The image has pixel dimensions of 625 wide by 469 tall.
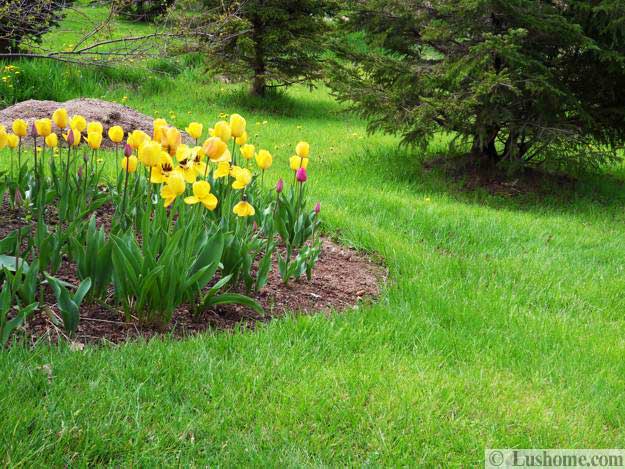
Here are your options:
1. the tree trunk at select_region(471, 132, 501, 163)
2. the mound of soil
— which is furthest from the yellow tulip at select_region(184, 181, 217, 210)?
the tree trunk at select_region(471, 132, 501, 163)

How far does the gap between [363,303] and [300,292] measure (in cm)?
36

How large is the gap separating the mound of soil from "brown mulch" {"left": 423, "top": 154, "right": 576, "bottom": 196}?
10.9 ft

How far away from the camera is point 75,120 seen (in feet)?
10.7

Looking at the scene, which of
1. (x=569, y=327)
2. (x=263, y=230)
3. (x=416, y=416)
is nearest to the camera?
(x=416, y=416)

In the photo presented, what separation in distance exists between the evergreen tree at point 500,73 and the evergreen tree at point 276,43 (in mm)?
3516

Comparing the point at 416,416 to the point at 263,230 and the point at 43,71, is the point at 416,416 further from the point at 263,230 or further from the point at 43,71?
the point at 43,71

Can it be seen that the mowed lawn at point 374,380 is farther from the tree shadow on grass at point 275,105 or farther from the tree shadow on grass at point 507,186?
the tree shadow on grass at point 275,105

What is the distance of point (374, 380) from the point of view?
266 centimetres

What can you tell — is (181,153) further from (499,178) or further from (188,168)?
(499,178)

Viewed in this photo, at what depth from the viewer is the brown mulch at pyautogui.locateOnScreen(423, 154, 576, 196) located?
7586mm

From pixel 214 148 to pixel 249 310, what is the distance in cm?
89

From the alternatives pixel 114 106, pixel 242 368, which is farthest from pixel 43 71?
pixel 242 368

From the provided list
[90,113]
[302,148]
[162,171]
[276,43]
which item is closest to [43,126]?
[162,171]
